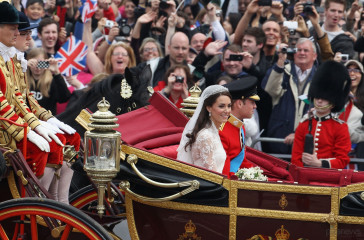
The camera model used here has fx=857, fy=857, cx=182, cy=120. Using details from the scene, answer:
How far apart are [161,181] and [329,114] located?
3194 millimetres

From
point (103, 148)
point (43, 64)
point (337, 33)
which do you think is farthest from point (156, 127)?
point (337, 33)

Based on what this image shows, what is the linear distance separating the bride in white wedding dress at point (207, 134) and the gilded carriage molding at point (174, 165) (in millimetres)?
440

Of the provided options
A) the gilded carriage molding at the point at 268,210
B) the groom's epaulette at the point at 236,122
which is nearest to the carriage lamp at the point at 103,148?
the gilded carriage molding at the point at 268,210

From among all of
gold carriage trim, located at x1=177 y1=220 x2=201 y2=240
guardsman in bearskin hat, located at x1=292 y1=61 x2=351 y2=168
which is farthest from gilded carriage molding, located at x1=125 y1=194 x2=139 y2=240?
guardsman in bearskin hat, located at x1=292 y1=61 x2=351 y2=168

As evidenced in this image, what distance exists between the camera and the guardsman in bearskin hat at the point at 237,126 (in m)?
6.59

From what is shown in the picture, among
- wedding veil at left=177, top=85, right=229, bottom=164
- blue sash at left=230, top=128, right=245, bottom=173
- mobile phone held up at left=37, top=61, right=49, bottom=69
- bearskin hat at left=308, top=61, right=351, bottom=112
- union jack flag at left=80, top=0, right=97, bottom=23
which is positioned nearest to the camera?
wedding veil at left=177, top=85, right=229, bottom=164

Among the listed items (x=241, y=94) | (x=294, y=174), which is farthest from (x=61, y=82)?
(x=294, y=174)

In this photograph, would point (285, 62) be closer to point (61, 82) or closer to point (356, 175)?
point (61, 82)

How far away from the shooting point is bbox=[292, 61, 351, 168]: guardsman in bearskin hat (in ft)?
26.5

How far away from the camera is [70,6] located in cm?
1230

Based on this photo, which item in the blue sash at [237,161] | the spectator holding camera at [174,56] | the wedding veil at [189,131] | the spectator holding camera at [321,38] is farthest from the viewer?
the spectator holding camera at [321,38]

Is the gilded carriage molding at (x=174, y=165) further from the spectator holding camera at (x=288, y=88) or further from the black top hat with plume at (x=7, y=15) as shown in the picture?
the spectator holding camera at (x=288, y=88)

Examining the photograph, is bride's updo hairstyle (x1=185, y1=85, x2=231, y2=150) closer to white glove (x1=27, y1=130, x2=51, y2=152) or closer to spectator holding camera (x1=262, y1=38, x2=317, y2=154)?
white glove (x1=27, y1=130, x2=51, y2=152)

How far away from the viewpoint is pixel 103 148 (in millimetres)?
5395
